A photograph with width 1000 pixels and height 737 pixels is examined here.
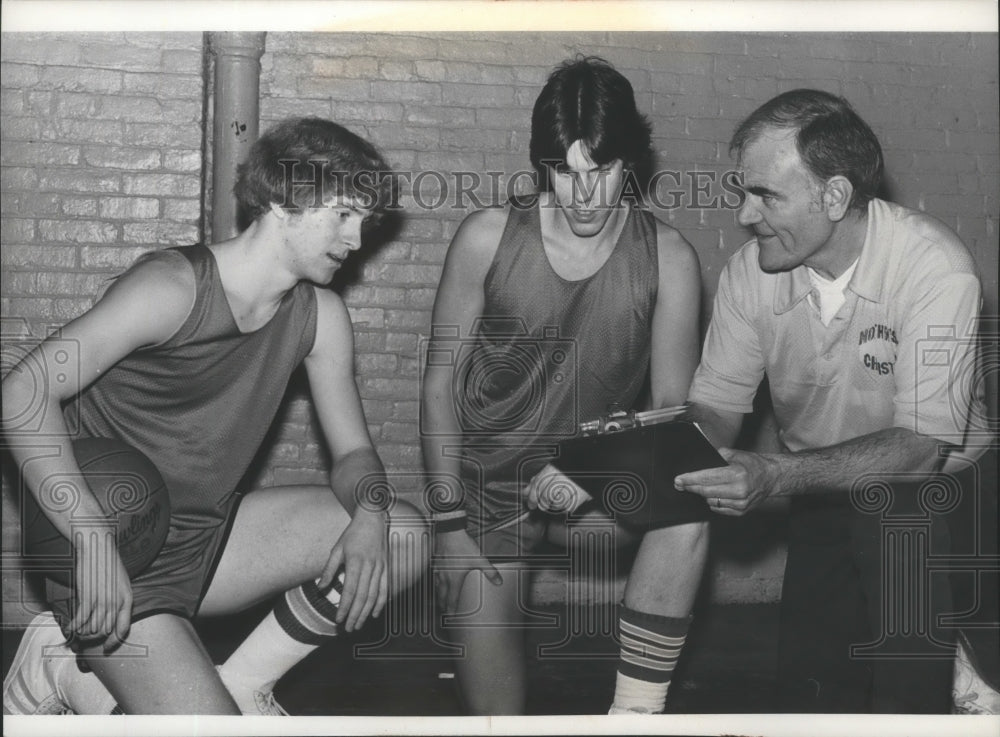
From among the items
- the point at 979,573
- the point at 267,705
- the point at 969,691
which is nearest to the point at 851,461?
the point at 979,573

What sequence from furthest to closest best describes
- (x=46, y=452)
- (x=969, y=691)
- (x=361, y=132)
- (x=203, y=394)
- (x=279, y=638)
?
(x=361, y=132) → (x=969, y=691) → (x=279, y=638) → (x=203, y=394) → (x=46, y=452)

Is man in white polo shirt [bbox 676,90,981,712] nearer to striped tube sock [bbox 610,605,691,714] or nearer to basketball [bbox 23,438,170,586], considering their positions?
striped tube sock [bbox 610,605,691,714]

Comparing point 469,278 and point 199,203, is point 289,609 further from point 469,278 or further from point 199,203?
point 199,203

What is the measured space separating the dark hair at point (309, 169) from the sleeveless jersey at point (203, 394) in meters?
0.25

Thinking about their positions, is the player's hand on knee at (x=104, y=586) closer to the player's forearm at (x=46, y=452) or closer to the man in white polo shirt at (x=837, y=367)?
the player's forearm at (x=46, y=452)

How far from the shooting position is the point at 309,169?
325 centimetres

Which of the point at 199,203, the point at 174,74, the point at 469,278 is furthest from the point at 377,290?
the point at 174,74

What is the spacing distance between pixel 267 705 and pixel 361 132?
1.79 meters

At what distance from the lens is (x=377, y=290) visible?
358 cm

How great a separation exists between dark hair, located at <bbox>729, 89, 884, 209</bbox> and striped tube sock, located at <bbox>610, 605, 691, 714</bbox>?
1.38m

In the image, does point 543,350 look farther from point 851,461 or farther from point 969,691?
point 969,691

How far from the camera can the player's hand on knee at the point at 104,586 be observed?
3.08m

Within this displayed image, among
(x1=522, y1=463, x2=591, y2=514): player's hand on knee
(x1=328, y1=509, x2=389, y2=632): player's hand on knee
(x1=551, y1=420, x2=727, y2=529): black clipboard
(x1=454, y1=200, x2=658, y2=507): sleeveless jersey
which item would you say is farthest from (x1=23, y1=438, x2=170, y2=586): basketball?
(x1=551, y1=420, x2=727, y2=529): black clipboard

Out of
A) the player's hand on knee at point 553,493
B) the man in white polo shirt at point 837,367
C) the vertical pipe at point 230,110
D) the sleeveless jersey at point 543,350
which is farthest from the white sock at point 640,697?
the vertical pipe at point 230,110
